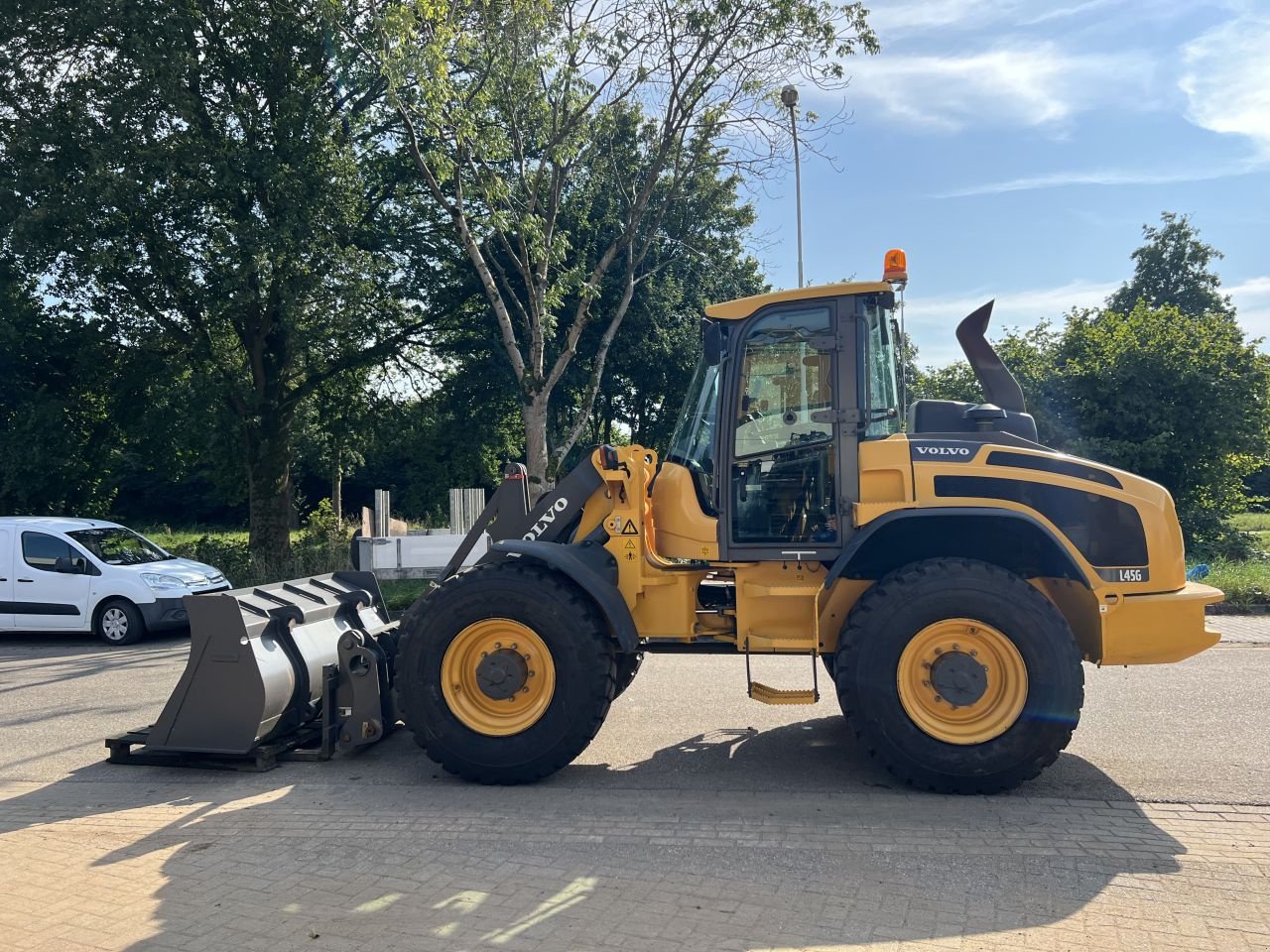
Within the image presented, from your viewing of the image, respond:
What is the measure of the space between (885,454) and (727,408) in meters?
0.99

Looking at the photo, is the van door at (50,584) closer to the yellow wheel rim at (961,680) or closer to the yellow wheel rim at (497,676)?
the yellow wheel rim at (497,676)

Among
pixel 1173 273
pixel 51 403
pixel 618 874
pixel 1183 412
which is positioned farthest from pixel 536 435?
pixel 1173 273

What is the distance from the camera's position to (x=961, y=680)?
17.2 feet

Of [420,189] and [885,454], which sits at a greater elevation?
[420,189]

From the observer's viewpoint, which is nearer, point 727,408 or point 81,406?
point 727,408

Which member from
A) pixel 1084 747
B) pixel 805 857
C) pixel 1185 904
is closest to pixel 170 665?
pixel 805 857

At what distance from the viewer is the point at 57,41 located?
1542 centimetres

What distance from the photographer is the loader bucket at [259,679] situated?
5719mm

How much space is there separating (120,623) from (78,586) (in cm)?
76

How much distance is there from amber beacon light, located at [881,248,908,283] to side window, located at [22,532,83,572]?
10.9 meters

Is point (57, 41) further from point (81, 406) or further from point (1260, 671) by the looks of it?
point (1260, 671)

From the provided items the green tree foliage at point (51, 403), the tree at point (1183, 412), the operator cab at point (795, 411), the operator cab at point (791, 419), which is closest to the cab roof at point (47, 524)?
the green tree foliage at point (51, 403)

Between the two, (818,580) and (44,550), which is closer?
(818,580)

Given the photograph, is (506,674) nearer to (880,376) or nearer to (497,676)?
(497,676)
